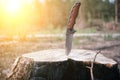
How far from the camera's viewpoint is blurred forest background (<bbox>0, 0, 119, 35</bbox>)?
79.0 feet

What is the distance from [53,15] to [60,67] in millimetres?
25051

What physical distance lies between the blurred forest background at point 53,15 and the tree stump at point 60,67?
1581cm

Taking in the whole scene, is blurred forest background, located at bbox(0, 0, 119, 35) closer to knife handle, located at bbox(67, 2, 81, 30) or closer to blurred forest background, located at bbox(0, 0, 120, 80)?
blurred forest background, located at bbox(0, 0, 120, 80)

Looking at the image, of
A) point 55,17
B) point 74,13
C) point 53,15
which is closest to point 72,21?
point 74,13

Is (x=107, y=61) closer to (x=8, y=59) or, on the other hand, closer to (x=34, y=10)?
(x=8, y=59)

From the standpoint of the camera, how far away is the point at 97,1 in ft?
104

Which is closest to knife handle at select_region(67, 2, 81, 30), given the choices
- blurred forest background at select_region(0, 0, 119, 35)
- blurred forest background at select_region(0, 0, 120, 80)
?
blurred forest background at select_region(0, 0, 120, 80)

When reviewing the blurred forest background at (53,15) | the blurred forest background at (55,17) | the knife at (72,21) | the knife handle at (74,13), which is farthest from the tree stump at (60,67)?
the blurred forest background at (53,15)

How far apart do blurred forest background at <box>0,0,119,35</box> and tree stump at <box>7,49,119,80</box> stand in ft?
51.9

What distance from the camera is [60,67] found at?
5.98 meters

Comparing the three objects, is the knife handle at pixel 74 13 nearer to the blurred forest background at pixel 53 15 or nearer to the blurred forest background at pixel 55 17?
the blurred forest background at pixel 55 17

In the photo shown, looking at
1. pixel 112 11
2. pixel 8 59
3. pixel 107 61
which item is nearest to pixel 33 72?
pixel 107 61

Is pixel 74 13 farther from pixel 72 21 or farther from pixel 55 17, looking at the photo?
→ pixel 55 17

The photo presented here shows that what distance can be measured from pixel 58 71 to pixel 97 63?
0.83m
